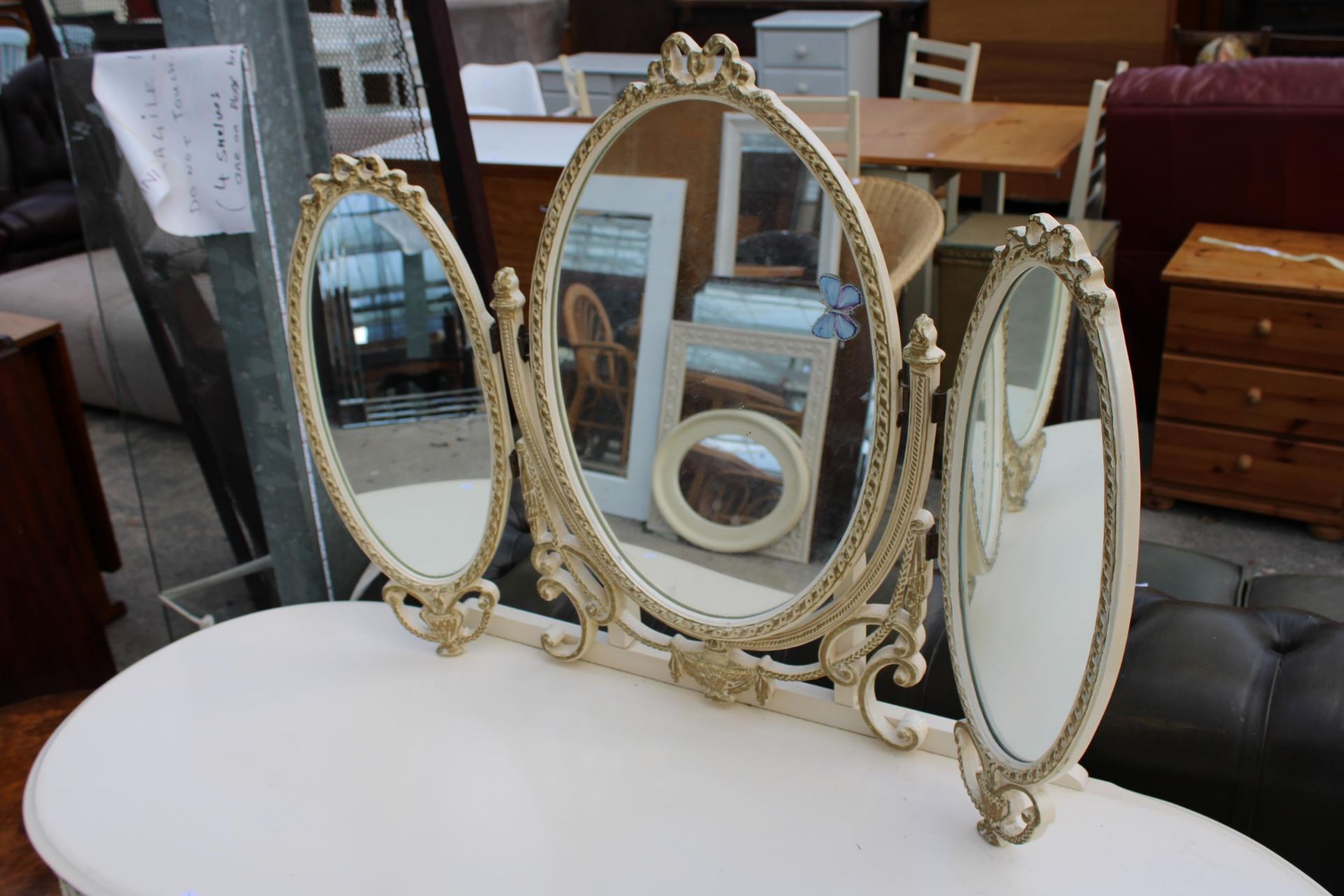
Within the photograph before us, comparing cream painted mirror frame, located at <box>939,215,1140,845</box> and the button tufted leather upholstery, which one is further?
the button tufted leather upholstery

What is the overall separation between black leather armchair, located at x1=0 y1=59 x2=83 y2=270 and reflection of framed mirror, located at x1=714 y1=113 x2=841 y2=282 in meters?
3.27

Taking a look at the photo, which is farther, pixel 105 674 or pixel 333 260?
pixel 105 674

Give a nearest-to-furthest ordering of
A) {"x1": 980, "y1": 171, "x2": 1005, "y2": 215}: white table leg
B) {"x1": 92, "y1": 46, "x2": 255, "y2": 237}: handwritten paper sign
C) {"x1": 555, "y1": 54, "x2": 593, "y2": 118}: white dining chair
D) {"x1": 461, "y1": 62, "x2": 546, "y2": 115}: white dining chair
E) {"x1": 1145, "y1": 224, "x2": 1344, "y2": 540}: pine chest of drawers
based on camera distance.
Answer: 1. {"x1": 92, "y1": 46, "x2": 255, "y2": 237}: handwritten paper sign
2. {"x1": 1145, "y1": 224, "x2": 1344, "y2": 540}: pine chest of drawers
3. {"x1": 980, "y1": 171, "x2": 1005, "y2": 215}: white table leg
4. {"x1": 555, "y1": 54, "x2": 593, "y2": 118}: white dining chair
5. {"x1": 461, "y1": 62, "x2": 546, "y2": 115}: white dining chair

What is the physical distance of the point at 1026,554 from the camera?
72cm

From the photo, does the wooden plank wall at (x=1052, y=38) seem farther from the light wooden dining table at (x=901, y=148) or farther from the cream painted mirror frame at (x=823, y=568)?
the cream painted mirror frame at (x=823, y=568)

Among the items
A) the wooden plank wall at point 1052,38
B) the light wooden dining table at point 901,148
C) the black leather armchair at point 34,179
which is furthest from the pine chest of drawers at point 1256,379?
the black leather armchair at point 34,179

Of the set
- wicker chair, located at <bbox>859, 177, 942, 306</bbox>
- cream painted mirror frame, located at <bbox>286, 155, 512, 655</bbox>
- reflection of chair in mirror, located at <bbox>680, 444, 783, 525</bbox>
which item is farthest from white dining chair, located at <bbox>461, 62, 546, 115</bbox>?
reflection of chair in mirror, located at <bbox>680, 444, 783, 525</bbox>

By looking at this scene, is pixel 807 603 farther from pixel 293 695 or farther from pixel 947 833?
pixel 293 695

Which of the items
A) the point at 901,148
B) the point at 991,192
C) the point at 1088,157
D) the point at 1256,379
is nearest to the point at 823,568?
the point at 1256,379

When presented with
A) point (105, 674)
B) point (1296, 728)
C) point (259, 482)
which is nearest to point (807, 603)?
point (1296, 728)

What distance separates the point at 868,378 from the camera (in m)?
0.73

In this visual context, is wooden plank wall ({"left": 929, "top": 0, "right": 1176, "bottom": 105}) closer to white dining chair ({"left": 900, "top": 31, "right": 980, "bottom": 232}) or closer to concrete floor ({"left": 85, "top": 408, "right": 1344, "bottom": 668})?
white dining chair ({"left": 900, "top": 31, "right": 980, "bottom": 232})

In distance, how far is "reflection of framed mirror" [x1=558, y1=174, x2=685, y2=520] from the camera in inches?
31.3

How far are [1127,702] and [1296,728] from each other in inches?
4.5
